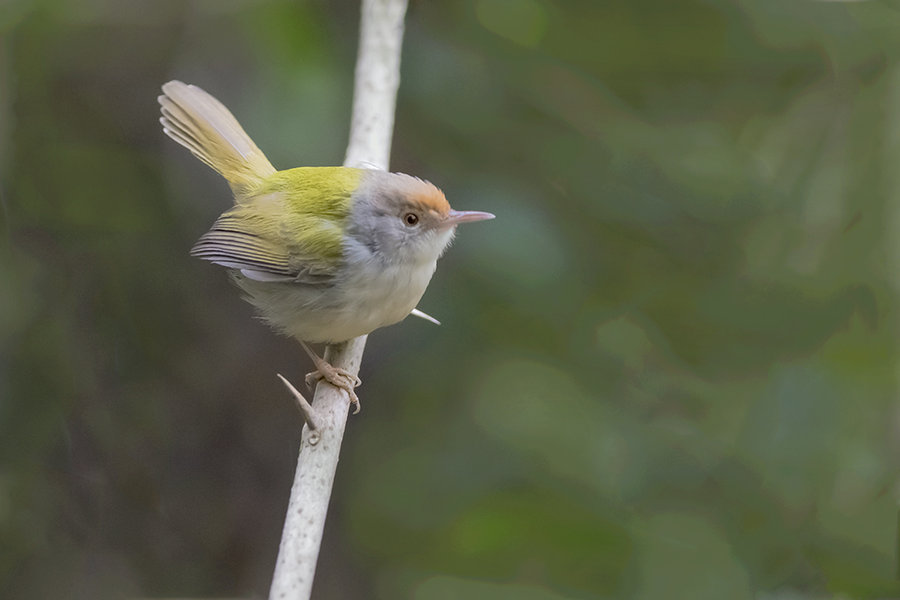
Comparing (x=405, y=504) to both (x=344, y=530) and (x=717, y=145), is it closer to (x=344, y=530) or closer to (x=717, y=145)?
(x=344, y=530)

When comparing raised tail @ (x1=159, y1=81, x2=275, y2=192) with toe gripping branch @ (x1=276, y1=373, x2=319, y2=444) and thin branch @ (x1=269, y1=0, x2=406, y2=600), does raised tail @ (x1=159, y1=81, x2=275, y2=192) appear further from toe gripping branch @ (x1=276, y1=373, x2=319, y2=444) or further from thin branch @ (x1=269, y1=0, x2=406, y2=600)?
toe gripping branch @ (x1=276, y1=373, x2=319, y2=444)

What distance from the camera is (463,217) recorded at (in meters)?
2.98

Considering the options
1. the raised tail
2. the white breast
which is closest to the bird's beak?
the white breast

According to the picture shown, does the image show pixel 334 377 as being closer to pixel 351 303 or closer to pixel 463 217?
pixel 351 303

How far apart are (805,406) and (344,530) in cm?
208

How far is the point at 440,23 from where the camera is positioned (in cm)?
381

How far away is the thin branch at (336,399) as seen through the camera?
2100 mm

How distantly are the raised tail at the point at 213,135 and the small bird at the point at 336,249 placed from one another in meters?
0.29

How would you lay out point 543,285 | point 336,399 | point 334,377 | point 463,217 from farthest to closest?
point 543,285 < point 463,217 < point 334,377 < point 336,399

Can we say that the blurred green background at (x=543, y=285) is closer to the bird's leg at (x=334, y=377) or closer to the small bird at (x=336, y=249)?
the small bird at (x=336, y=249)

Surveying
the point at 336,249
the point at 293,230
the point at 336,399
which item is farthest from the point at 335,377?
the point at 293,230

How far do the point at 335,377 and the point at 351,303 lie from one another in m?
0.25

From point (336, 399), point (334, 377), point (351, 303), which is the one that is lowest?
point (336, 399)

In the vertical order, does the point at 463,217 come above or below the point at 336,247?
above
